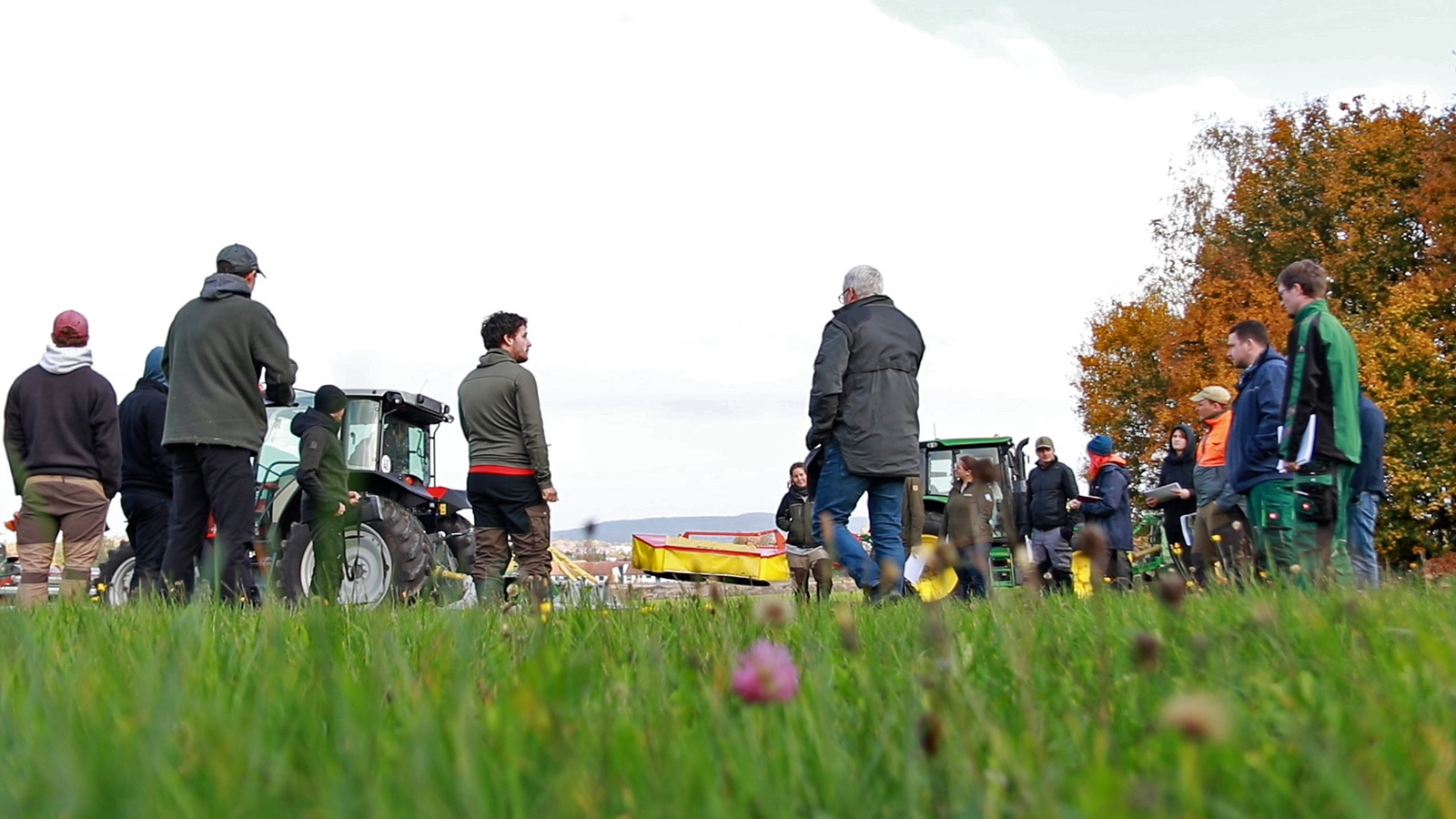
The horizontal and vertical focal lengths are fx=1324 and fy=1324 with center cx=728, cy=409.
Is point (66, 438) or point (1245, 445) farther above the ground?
point (66, 438)

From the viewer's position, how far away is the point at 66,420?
7.43 m

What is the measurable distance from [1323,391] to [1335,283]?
95.5ft

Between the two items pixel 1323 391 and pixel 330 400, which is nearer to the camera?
pixel 1323 391

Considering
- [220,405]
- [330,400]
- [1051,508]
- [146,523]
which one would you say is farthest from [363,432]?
[1051,508]

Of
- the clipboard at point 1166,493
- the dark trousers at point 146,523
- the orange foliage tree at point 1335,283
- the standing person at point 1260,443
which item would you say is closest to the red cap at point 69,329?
the dark trousers at point 146,523

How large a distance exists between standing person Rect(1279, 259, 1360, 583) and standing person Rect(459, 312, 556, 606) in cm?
412

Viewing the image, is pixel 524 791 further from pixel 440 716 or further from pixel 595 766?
pixel 440 716

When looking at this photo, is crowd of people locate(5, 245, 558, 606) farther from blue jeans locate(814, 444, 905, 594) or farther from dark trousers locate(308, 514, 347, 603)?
blue jeans locate(814, 444, 905, 594)

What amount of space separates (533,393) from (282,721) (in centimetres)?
630

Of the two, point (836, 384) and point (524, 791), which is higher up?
point (836, 384)

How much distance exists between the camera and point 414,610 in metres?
4.14

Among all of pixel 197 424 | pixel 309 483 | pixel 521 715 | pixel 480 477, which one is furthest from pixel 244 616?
pixel 309 483

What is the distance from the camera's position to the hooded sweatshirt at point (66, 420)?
742cm

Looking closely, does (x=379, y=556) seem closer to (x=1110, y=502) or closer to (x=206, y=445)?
(x=206, y=445)
